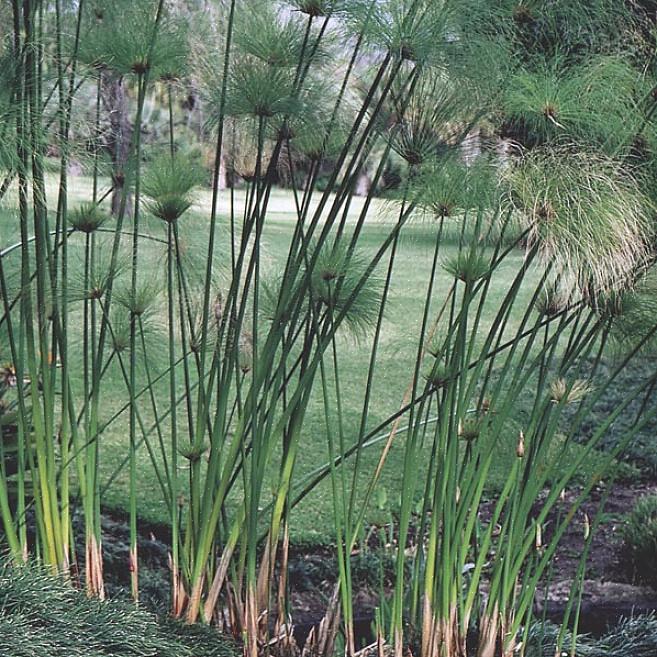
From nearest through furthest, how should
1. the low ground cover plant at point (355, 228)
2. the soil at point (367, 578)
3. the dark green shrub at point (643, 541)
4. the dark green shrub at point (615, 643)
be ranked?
the low ground cover plant at point (355, 228), the dark green shrub at point (615, 643), the soil at point (367, 578), the dark green shrub at point (643, 541)

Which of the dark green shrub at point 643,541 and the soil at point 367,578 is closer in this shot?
the soil at point 367,578

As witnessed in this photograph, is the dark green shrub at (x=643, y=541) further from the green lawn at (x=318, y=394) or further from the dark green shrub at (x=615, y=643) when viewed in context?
the dark green shrub at (x=615, y=643)

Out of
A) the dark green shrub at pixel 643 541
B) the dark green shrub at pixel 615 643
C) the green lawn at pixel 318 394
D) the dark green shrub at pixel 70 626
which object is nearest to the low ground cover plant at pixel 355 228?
the dark green shrub at pixel 70 626

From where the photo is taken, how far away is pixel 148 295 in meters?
1.73

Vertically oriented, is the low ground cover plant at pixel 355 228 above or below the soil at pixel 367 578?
above

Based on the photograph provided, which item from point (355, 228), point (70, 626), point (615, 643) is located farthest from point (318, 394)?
point (70, 626)

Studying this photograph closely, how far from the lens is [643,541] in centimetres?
Answer: 297

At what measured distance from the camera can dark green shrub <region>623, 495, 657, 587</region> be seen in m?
2.96

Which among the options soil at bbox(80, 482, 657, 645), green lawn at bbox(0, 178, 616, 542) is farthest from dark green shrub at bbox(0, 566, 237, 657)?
soil at bbox(80, 482, 657, 645)

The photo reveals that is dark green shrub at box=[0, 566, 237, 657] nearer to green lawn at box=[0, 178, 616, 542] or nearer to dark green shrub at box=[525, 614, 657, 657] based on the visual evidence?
green lawn at box=[0, 178, 616, 542]

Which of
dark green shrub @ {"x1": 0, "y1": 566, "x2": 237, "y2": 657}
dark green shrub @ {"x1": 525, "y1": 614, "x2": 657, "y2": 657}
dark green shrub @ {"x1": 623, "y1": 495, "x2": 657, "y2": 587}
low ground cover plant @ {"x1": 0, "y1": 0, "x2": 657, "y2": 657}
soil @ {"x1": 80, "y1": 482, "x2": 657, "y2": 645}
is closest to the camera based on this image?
dark green shrub @ {"x1": 0, "y1": 566, "x2": 237, "y2": 657}

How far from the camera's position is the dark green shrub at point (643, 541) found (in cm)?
296

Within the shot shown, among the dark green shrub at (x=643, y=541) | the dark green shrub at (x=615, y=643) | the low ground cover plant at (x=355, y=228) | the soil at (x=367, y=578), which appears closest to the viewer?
the low ground cover plant at (x=355, y=228)

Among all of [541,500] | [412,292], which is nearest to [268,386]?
[541,500]
